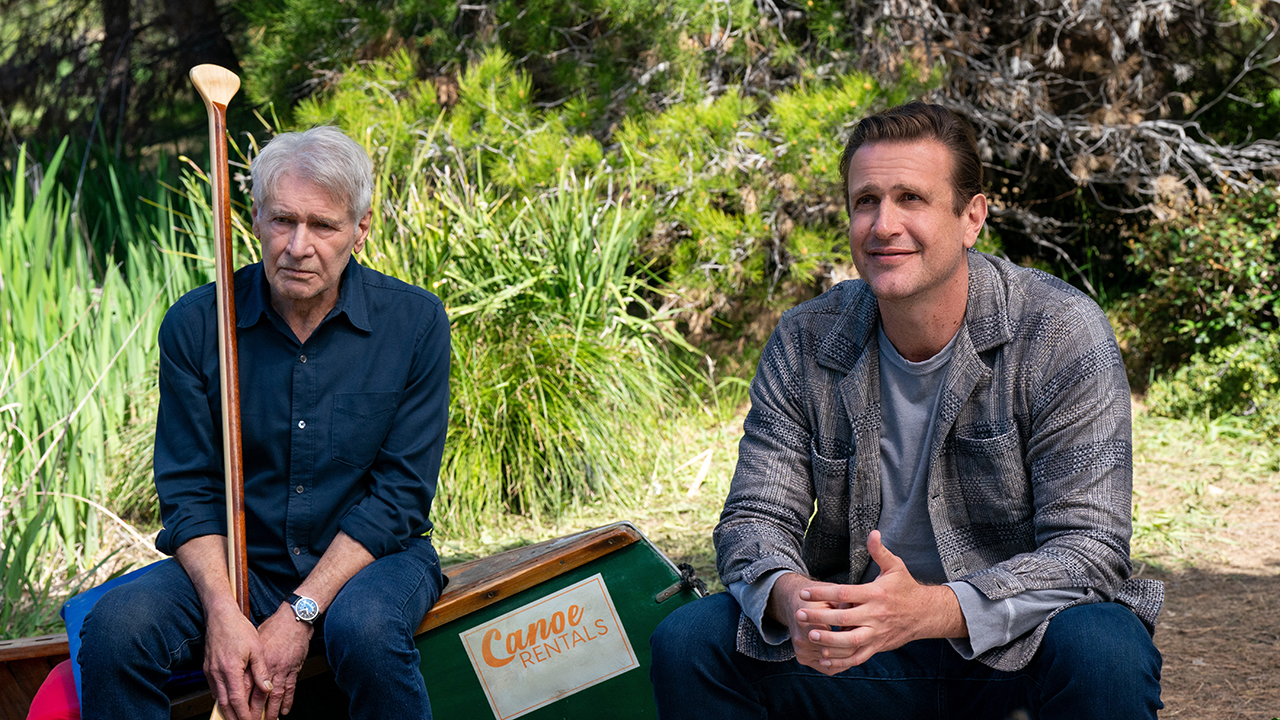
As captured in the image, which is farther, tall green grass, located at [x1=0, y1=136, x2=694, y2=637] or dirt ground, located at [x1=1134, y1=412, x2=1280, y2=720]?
tall green grass, located at [x1=0, y1=136, x2=694, y2=637]

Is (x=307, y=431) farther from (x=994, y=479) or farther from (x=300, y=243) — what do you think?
(x=994, y=479)

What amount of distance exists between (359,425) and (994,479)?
119 centimetres

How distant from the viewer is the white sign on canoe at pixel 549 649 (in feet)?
7.07

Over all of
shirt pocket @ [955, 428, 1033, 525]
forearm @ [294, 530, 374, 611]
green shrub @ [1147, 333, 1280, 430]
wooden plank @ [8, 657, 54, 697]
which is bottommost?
green shrub @ [1147, 333, 1280, 430]

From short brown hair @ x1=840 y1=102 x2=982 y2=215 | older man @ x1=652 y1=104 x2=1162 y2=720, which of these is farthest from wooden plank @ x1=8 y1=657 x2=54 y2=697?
short brown hair @ x1=840 y1=102 x2=982 y2=215

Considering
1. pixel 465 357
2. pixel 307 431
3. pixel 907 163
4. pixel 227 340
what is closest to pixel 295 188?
pixel 227 340

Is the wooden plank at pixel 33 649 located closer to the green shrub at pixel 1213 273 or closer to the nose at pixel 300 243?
the nose at pixel 300 243

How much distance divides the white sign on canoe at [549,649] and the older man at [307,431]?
171 millimetres

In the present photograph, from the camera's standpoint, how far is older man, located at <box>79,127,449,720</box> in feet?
6.52

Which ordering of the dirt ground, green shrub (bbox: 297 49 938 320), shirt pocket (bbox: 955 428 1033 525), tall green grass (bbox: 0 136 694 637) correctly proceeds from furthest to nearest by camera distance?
green shrub (bbox: 297 49 938 320) < tall green grass (bbox: 0 136 694 637) < the dirt ground < shirt pocket (bbox: 955 428 1033 525)

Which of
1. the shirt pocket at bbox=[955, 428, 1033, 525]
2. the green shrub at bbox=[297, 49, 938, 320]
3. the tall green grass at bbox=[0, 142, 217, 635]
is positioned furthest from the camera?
the green shrub at bbox=[297, 49, 938, 320]

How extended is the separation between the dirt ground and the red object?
7.69 ft

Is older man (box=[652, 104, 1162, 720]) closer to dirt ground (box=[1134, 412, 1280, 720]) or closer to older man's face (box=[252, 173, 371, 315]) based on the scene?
older man's face (box=[252, 173, 371, 315])

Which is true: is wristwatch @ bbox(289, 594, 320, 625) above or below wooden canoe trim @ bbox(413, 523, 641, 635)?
above
